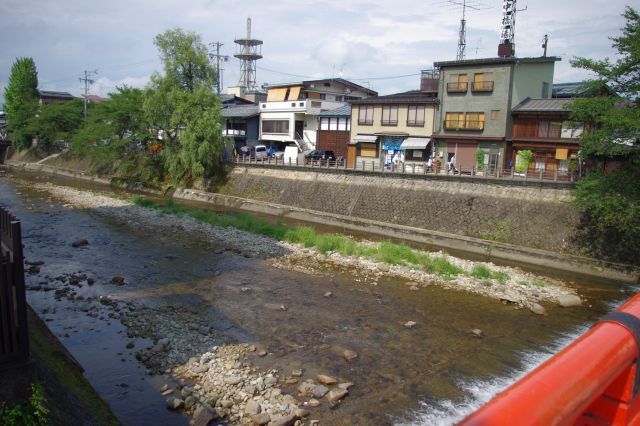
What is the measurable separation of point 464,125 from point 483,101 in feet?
7.10

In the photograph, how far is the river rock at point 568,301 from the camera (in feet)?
58.1

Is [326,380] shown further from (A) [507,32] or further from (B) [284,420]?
(A) [507,32]

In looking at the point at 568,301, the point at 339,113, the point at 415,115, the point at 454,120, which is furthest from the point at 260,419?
the point at 339,113

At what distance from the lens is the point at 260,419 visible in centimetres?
927

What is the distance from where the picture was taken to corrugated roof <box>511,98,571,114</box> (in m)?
31.4

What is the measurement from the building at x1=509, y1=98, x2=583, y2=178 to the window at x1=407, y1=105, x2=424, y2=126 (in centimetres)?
723

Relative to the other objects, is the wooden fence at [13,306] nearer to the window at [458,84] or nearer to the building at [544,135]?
the building at [544,135]

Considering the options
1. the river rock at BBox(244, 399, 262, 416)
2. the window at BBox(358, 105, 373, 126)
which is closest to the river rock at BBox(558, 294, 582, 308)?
the river rock at BBox(244, 399, 262, 416)

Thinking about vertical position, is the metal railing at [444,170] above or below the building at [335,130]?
below

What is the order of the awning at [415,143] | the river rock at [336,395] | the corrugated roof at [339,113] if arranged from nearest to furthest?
the river rock at [336,395] → the awning at [415,143] → the corrugated roof at [339,113]

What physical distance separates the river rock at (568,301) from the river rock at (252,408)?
43.3 ft

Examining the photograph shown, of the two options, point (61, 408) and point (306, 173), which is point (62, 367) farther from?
point (306, 173)

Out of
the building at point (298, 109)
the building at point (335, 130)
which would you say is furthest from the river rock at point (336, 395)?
the building at point (298, 109)

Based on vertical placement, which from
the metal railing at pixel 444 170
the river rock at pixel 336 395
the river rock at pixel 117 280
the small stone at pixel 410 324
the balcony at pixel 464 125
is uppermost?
the balcony at pixel 464 125
